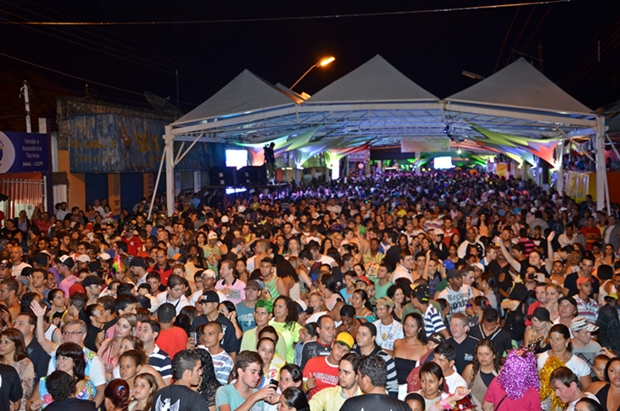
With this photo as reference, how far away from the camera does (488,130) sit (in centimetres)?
2447

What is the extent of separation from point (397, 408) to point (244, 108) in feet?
46.3

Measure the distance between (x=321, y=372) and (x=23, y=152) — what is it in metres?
14.4

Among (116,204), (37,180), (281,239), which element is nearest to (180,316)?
(281,239)

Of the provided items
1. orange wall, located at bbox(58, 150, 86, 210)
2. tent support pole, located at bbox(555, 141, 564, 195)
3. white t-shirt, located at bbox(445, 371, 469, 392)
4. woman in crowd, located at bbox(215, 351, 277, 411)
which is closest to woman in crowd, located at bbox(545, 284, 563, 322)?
white t-shirt, located at bbox(445, 371, 469, 392)

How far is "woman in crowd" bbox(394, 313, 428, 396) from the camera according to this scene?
648 centimetres

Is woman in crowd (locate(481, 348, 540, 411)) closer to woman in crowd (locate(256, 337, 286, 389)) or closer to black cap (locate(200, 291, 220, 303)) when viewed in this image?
woman in crowd (locate(256, 337, 286, 389))

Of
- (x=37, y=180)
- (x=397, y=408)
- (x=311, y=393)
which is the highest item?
(x=37, y=180)

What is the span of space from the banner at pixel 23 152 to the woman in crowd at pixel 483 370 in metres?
14.3

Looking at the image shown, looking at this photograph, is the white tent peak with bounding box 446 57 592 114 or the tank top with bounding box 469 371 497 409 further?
the white tent peak with bounding box 446 57 592 114

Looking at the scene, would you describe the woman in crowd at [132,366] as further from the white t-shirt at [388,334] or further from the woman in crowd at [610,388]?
the woman in crowd at [610,388]

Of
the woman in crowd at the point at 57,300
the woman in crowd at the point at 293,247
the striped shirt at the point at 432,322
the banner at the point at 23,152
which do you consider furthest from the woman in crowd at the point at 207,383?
the banner at the point at 23,152

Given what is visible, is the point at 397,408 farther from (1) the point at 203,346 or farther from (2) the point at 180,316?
(2) the point at 180,316

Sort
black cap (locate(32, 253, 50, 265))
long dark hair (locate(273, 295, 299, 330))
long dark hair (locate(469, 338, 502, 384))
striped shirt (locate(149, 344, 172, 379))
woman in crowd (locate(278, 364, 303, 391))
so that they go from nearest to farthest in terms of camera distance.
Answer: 1. woman in crowd (locate(278, 364, 303, 391))
2. striped shirt (locate(149, 344, 172, 379))
3. long dark hair (locate(469, 338, 502, 384))
4. long dark hair (locate(273, 295, 299, 330))
5. black cap (locate(32, 253, 50, 265))

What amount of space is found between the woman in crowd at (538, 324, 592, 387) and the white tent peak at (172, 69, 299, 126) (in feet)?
39.0
